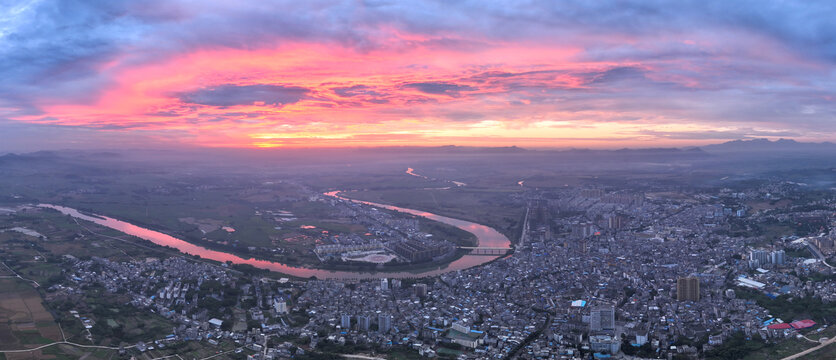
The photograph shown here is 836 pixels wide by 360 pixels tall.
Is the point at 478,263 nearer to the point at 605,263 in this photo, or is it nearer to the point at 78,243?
the point at 605,263

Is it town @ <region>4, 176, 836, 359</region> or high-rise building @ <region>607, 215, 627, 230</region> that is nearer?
town @ <region>4, 176, 836, 359</region>

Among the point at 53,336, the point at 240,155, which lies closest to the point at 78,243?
the point at 53,336

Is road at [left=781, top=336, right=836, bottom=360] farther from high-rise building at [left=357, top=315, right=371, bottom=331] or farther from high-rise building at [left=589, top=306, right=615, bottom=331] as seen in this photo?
high-rise building at [left=357, top=315, right=371, bottom=331]

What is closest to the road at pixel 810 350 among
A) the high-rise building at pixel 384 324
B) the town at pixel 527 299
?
the town at pixel 527 299

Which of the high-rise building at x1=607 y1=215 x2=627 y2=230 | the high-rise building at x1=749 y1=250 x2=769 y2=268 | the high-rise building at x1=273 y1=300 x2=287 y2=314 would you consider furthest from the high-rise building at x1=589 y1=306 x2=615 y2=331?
the high-rise building at x1=607 y1=215 x2=627 y2=230

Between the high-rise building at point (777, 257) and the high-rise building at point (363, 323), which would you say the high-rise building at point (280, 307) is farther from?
the high-rise building at point (777, 257)

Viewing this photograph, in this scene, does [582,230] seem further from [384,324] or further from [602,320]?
[384,324]
